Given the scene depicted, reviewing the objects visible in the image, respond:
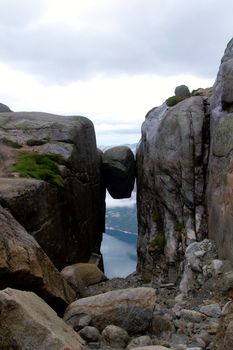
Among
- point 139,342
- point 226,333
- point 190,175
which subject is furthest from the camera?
point 190,175

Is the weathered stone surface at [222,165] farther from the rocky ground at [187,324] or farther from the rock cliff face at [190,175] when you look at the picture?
the rocky ground at [187,324]

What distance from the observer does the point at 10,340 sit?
389 inches

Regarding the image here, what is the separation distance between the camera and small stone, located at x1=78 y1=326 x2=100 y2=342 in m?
12.2

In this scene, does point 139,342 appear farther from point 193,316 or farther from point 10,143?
point 10,143

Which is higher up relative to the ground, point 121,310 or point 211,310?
point 121,310

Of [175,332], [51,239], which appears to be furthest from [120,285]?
[175,332]

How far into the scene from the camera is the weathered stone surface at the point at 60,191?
26953 mm

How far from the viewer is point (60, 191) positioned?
3222cm

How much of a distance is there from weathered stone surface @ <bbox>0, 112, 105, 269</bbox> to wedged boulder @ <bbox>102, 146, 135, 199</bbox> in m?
1.36

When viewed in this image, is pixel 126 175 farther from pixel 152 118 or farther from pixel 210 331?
pixel 210 331

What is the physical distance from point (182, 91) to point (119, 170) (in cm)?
1069

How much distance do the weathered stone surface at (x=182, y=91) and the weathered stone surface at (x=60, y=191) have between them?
868 cm

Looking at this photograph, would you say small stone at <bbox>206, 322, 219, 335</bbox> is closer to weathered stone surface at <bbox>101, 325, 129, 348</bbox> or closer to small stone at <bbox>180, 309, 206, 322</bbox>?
small stone at <bbox>180, 309, 206, 322</bbox>

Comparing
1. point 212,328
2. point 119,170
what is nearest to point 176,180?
point 119,170
